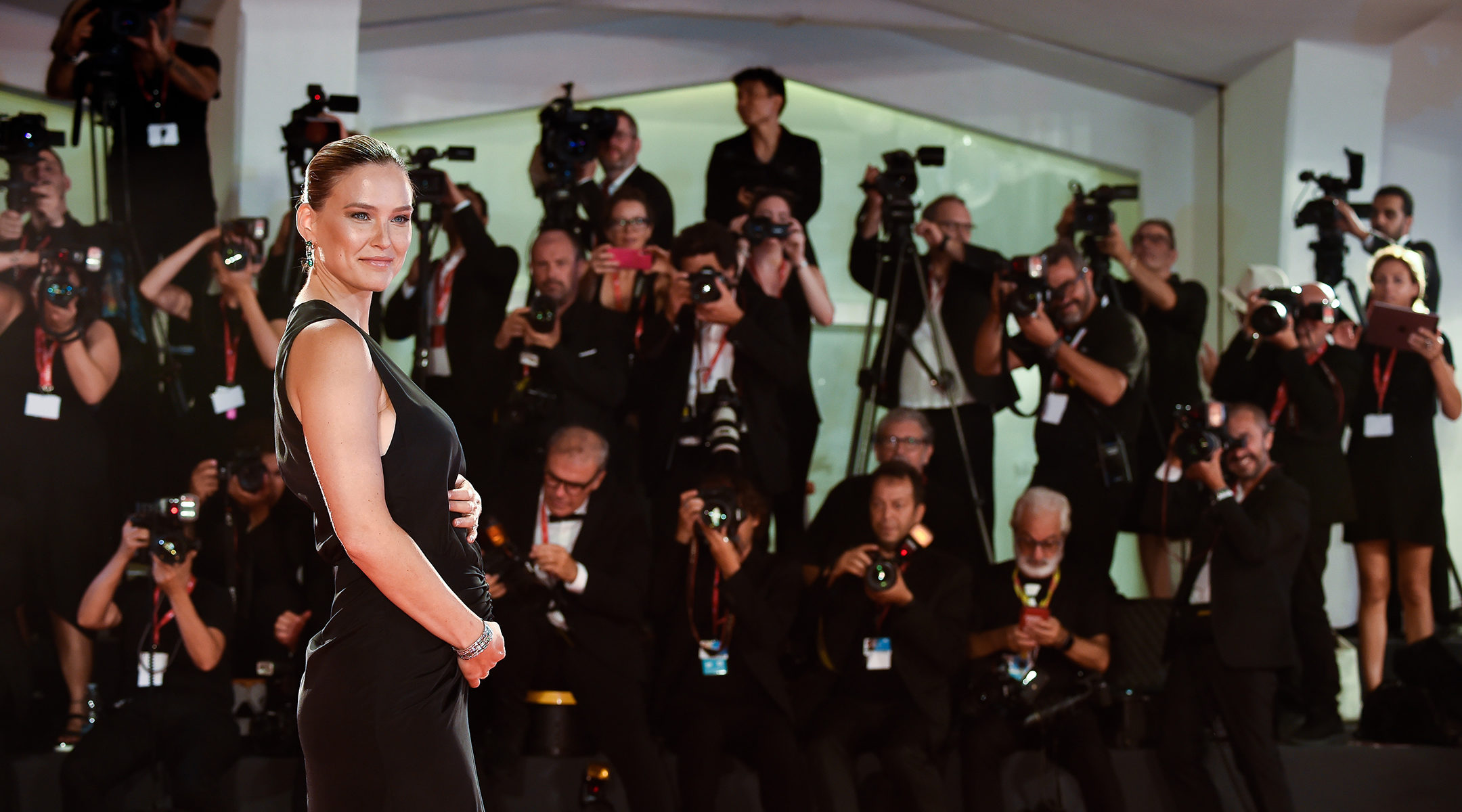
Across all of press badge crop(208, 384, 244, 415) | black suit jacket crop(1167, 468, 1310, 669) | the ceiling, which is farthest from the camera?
the ceiling

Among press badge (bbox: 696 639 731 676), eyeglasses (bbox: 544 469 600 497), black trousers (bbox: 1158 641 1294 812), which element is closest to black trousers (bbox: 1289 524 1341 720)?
black trousers (bbox: 1158 641 1294 812)

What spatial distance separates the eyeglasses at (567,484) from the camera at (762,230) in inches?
38.9

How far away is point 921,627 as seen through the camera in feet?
12.7

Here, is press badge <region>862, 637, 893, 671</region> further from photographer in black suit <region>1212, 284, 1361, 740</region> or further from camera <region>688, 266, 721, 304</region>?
photographer in black suit <region>1212, 284, 1361, 740</region>

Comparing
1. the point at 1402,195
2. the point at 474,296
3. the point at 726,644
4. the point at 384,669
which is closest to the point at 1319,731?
the point at 726,644

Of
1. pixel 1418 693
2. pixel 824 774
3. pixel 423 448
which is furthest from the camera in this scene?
pixel 1418 693

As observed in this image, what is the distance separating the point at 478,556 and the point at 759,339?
2.58 m

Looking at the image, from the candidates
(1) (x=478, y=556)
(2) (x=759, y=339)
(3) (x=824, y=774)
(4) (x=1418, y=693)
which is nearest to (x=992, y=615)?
(3) (x=824, y=774)

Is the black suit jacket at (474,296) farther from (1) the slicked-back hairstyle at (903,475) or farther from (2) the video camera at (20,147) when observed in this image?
(1) the slicked-back hairstyle at (903,475)

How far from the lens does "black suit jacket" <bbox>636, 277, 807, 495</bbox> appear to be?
423cm

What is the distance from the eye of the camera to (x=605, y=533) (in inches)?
157

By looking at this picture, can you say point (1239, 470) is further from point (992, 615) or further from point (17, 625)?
point (17, 625)

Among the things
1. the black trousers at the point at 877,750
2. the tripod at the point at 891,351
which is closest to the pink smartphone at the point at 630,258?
the tripod at the point at 891,351

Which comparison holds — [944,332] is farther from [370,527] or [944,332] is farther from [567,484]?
[370,527]
